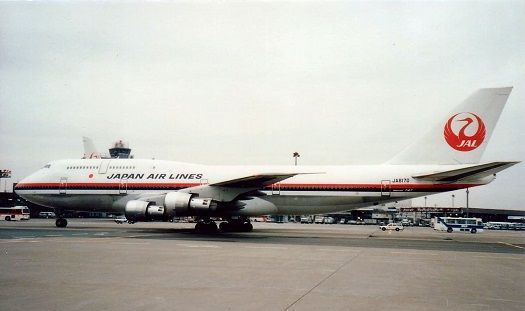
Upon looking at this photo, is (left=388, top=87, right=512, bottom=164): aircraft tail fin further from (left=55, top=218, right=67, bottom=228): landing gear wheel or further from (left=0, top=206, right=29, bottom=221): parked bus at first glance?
(left=0, top=206, right=29, bottom=221): parked bus

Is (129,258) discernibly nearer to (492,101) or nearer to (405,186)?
(405,186)

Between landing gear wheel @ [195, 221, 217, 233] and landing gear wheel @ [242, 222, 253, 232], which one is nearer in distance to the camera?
landing gear wheel @ [195, 221, 217, 233]

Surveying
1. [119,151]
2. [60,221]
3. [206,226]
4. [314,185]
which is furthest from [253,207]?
[119,151]

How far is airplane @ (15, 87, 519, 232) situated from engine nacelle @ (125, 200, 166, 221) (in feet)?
0.19

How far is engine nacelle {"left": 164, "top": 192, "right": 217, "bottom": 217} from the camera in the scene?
25.4 metres

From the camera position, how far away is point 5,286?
865 cm

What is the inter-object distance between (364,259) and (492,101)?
16.4m

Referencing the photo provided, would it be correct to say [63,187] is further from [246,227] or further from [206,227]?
[246,227]

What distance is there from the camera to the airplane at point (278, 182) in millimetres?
25594

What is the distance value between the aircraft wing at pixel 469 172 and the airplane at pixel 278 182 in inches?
1.9

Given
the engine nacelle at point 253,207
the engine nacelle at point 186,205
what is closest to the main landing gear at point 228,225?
the engine nacelle at point 253,207

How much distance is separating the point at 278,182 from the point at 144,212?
841 centimetres

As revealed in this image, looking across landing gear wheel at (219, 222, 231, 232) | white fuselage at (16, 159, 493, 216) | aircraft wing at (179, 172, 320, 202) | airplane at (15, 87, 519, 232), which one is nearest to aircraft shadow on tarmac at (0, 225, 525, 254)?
airplane at (15, 87, 519, 232)

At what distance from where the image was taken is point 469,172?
2370 cm
